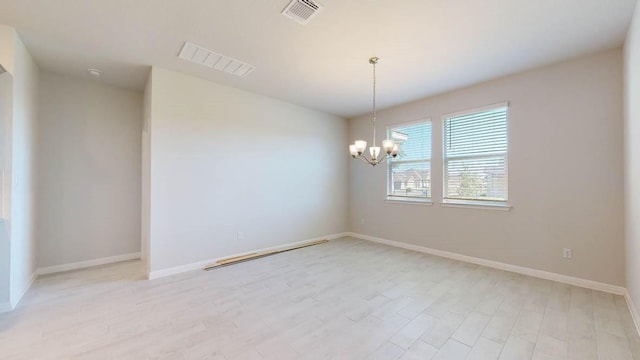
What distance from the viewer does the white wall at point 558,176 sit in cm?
287

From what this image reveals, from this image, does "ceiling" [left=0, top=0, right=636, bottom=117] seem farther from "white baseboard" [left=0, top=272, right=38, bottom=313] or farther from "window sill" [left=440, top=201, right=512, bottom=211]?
"white baseboard" [left=0, top=272, right=38, bottom=313]

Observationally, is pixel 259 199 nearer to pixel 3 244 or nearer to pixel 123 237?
pixel 123 237

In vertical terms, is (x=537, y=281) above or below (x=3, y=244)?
below

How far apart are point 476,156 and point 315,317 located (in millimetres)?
3370

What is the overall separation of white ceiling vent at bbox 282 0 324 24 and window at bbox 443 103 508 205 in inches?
116

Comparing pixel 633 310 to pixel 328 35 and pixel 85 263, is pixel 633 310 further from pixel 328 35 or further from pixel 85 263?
pixel 85 263

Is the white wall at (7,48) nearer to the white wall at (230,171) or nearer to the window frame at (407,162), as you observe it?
the white wall at (230,171)

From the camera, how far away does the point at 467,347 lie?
192 cm

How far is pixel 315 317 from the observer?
7.66 ft

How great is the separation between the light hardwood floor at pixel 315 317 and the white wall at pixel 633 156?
41cm

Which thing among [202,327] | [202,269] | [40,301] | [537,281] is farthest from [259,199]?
[537,281]

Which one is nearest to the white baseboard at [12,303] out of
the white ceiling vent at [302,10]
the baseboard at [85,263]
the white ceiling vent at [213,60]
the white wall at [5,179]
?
the white wall at [5,179]

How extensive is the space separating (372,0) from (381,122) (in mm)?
3250

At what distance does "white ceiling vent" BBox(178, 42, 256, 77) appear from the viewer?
9.48ft
